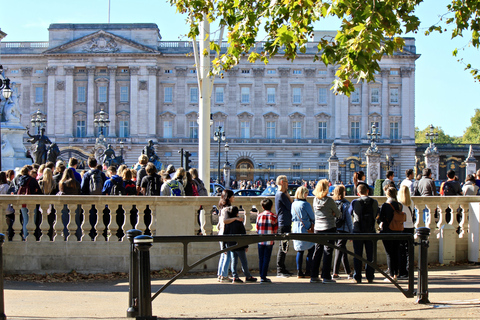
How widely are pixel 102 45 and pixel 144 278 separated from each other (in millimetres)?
80933

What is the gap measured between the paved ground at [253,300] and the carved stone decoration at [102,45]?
76.8m

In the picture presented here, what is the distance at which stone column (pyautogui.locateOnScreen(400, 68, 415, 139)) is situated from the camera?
8425cm

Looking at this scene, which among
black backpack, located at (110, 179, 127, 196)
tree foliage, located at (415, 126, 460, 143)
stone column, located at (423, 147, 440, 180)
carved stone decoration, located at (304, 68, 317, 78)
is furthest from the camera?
tree foliage, located at (415, 126, 460, 143)

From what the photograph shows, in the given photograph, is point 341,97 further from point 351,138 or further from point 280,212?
point 280,212

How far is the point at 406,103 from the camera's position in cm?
8475

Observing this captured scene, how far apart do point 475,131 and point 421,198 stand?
11489 cm

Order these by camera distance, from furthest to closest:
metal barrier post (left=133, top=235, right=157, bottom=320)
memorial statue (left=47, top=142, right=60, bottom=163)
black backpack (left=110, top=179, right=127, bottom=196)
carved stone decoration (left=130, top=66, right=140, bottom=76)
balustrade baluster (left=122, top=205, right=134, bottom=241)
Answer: carved stone decoration (left=130, top=66, right=140, bottom=76) < memorial statue (left=47, top=142, right=60, bottom=163) < black backpack (left=110, top=179, right=127, bottom=196) < balustrade baluster (left=122, top=205, right=134, bottom=241) < metal barrier post (left=133, top=235, right=157, bottom=320)

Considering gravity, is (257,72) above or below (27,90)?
above

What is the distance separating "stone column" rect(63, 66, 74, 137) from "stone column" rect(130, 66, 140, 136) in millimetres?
8145

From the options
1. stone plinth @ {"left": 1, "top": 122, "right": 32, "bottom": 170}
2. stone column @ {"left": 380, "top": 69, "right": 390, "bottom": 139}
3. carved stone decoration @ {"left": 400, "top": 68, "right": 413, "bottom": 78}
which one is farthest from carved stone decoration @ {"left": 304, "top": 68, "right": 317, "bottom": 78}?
stone plinth @ {"left": 1, "top": 122, "right": 32, "bottom": 170}

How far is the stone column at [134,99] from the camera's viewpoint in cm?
8338

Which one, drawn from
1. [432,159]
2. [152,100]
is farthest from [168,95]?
[432,159]

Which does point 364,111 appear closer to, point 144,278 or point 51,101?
point 51,101

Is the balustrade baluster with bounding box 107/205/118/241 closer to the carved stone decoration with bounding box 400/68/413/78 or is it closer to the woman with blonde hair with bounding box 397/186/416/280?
the woman with blonde hair with bounding box 397/186/416/280
